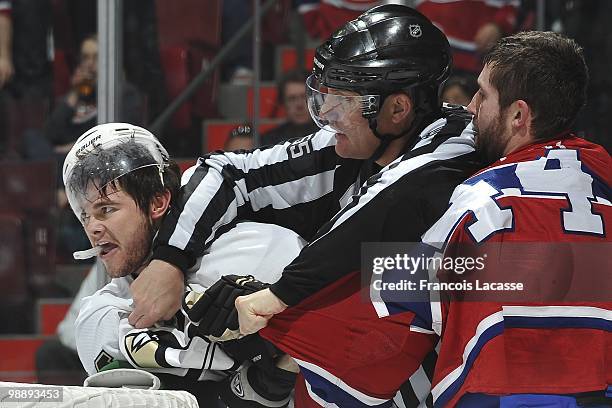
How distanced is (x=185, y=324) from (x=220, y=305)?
17 centimetres

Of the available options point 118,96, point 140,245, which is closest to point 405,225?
point 140,245

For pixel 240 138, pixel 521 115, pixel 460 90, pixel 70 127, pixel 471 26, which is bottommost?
pixel 70 127

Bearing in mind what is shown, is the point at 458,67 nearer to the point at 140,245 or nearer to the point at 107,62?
the point at 107,62

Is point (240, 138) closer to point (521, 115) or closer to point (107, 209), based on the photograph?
point (107, 209)

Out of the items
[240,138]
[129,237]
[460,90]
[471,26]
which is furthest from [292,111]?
[129,237]

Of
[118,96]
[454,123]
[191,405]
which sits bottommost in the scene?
[191,405]

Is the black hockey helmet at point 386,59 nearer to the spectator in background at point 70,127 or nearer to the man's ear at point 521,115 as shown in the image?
the man's ear at point 521,115

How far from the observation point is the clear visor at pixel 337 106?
68.5 inches

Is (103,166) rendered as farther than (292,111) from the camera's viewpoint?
No

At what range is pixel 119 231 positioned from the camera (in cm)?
190

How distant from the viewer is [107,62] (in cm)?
266

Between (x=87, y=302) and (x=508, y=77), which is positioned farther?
(x=87, y=302)

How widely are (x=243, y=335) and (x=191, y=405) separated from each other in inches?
5.3

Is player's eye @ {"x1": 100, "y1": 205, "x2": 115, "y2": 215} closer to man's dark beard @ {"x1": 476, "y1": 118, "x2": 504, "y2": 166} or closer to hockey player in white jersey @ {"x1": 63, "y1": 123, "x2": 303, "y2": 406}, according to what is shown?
hockey player in white jersey @ {"x1": 63, "y1": 123, "x2": 303, "y2": 406}
